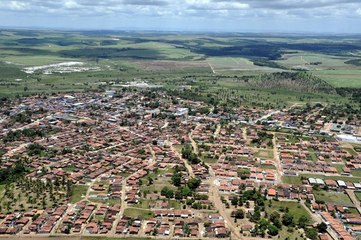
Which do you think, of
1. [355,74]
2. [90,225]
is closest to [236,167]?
[90,225]

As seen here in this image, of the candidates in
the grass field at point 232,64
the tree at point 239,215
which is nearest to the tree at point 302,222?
the tree at point 239,215

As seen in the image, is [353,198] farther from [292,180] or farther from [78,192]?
[78,192]

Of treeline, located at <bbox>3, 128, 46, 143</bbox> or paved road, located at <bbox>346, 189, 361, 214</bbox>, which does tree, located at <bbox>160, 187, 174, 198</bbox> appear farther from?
treeline, located at <bbox>3, 128, 46, 143</bbox>

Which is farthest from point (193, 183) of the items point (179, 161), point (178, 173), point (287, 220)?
point (287, 220)

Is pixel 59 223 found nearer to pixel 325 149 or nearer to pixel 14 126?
pixel 14 126

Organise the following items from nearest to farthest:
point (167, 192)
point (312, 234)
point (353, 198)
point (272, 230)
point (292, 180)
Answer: point (312, 234), point (272, 230), point (167, 192), point (353, 198), point (292, 180)

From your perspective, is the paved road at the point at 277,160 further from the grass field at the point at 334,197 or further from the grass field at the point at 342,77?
the grass field at the point at 342,77
